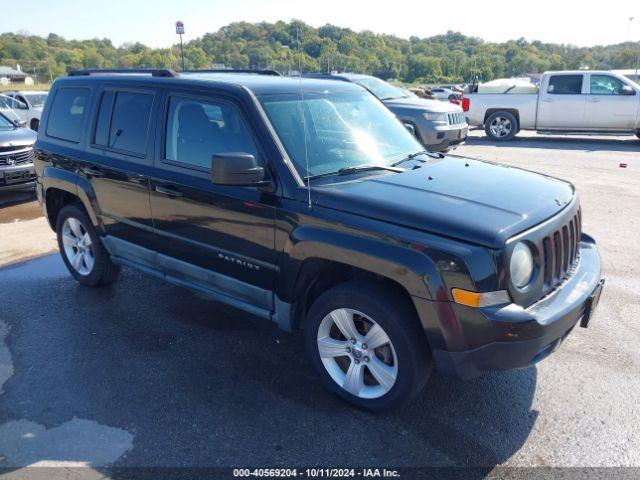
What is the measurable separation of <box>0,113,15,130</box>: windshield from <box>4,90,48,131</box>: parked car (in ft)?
25.5

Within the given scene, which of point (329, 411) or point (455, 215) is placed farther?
point (329, 411)

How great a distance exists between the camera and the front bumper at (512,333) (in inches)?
105

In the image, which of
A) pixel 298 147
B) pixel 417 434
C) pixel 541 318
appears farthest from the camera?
pixel 298 147

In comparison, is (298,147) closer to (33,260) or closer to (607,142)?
(33,260)

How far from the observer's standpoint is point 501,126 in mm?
15508

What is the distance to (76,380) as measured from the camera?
11.8 ft

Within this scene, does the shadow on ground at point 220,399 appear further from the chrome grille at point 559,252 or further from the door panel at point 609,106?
the door panel at point 609,106

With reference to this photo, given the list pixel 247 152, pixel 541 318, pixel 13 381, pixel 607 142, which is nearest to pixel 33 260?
pixel 13 381

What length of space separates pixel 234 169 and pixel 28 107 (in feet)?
57.4

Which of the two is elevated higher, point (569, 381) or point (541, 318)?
point (541, 318)

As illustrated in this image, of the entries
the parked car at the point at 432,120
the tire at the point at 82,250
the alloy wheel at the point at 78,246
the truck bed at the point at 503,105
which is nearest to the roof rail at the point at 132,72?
the tire at the point at 82,250

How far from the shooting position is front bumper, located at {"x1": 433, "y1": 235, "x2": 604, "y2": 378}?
2678mm

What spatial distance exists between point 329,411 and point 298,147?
1675 mm

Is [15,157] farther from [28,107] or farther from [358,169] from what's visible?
[28,107]
